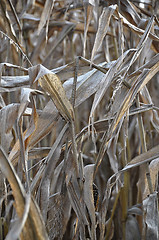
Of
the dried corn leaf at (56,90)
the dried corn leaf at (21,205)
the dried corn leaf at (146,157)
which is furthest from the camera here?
the dried corn leaf at (146,157)

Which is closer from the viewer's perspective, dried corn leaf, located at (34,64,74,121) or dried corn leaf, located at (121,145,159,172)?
dried corn leaf, located at (34,64,74,121)

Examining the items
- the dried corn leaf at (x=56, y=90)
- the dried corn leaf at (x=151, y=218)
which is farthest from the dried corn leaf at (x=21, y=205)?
the dried corn leaf at (x=151, y=218)

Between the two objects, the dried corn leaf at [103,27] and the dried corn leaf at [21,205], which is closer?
the dried corn leaf at [21,205]

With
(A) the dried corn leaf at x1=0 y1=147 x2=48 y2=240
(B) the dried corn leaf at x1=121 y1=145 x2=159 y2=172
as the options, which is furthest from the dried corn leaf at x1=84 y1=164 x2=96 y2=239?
(A) the dried corn leaf at x1=0 y1=147 x2=48 y2=240

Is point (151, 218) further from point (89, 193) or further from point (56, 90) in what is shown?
point (56, 90)

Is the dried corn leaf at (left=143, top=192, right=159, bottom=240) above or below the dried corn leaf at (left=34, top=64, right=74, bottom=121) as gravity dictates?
below

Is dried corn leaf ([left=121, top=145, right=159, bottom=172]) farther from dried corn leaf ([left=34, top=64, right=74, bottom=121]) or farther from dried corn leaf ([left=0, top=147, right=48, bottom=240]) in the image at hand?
dried corn leaf ([left=0, top=147, right=48, bottom=240])

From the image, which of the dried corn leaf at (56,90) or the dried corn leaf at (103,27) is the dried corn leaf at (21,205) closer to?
the dried corn leaf at (56,90)

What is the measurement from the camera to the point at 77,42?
5.29 feet

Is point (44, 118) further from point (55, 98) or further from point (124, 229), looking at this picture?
point (124, 229)

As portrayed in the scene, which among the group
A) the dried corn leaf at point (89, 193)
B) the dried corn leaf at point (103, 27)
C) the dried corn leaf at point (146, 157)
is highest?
the dried corn leaf at point (103, 27)

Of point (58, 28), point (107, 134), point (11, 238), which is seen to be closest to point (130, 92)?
point (107, 134)

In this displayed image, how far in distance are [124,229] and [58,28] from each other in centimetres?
66

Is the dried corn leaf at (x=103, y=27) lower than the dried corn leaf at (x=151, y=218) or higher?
higher
